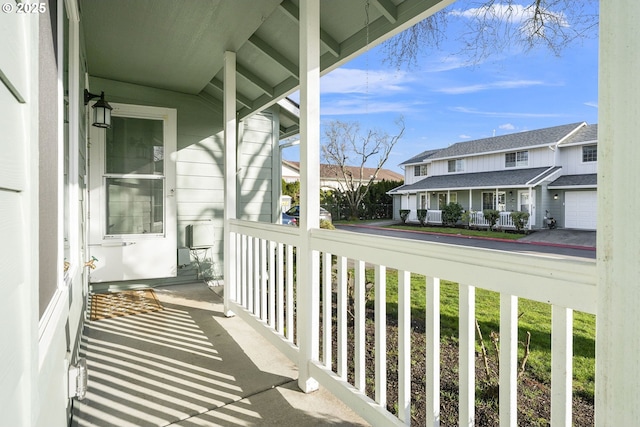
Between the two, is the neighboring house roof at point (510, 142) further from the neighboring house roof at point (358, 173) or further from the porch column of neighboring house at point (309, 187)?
the porch column of neighboring house at point (309, 187)

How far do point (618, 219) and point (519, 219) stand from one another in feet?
1.00

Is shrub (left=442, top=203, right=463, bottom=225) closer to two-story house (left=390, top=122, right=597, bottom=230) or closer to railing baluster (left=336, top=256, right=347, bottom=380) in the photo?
two-story house (left=390, top=122, right=597, bottom=230)

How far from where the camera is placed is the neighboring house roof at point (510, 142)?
1019mm

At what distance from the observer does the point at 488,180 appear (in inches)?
49.3

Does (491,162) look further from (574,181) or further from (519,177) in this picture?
(574,181)

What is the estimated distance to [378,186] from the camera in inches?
69.4

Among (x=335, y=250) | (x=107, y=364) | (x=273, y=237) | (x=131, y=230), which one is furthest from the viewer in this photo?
(x=131, y=230)

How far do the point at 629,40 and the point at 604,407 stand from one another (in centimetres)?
86

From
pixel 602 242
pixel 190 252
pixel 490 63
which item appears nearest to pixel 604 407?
pixel 602 242

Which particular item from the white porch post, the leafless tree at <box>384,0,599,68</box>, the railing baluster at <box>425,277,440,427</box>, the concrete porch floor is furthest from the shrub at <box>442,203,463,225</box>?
the white porch post

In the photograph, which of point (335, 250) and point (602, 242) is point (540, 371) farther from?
point (602, 242)

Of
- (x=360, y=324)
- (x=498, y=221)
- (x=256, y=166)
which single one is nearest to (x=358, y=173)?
(x=360, y=324)

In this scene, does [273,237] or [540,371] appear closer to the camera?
[540,371]

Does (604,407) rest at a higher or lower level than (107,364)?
higher
